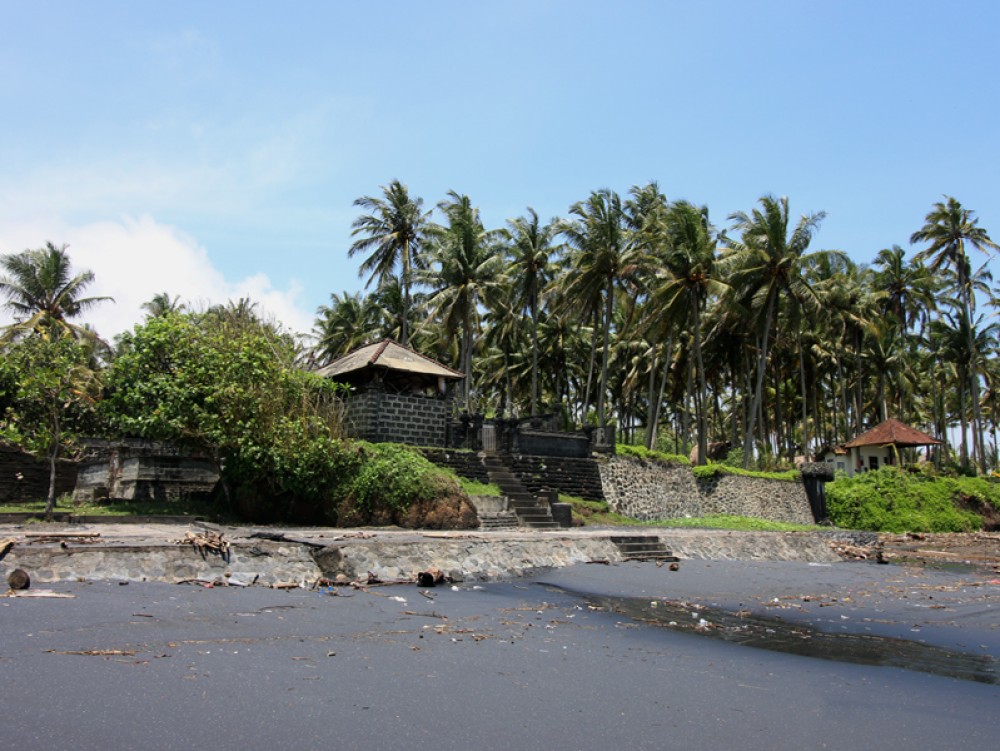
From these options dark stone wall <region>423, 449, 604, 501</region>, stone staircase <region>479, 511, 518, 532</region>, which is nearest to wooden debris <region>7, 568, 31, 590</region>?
stone staircase <region>479, 511, 518, 532</region>

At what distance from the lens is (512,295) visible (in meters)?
35.8

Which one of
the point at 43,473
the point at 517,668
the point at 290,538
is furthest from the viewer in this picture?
the point at 43,473

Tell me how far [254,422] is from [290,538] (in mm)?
5526

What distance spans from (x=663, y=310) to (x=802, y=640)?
81.7 feet

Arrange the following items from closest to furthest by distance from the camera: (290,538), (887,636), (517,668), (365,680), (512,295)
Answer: (365,680)
(517,668)
(887,636)
(290,538)
(512,295)

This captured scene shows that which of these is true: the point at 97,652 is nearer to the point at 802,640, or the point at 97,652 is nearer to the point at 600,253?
the point at 802,640

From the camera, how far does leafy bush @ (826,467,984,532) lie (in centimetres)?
3081

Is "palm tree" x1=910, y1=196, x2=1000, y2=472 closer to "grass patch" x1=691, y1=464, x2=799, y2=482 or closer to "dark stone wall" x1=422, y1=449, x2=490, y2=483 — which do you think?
"grass patch" x1=691, y1=464, x2=799, y2=482

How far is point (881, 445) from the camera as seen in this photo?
37719mm

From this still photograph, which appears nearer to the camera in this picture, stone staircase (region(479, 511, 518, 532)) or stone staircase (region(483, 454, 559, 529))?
stone staircase (region(479, 511, 518, 532))

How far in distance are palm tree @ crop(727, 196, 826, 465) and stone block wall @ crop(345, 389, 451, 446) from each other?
52.2 ft

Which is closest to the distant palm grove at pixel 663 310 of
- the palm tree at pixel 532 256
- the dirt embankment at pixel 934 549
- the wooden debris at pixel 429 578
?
the palm tree at pixel 532 256

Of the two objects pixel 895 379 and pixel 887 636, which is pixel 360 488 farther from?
pixel 895 379

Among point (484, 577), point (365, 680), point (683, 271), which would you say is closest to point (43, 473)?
point (484, 577)
